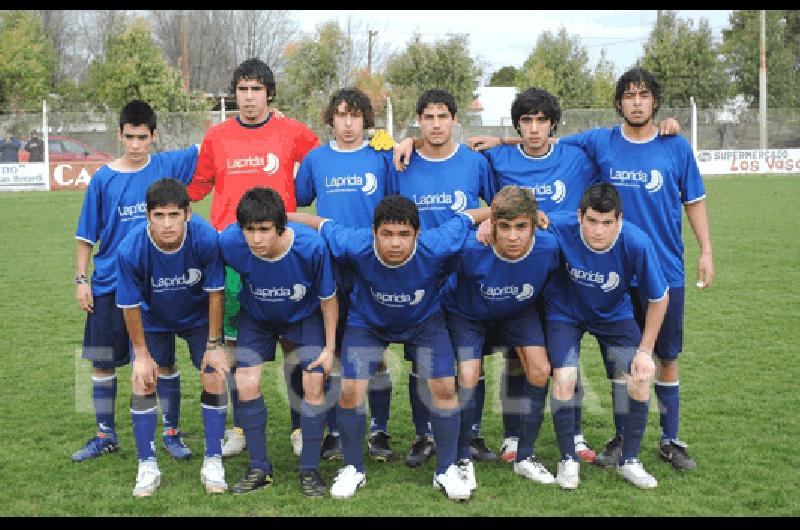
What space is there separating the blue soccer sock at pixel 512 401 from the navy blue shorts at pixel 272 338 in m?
1.13

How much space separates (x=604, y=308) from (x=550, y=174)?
2.56ft

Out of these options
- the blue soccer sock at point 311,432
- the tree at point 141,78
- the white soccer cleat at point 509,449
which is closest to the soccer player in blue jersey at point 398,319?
the blue soccer sock at point 311,432

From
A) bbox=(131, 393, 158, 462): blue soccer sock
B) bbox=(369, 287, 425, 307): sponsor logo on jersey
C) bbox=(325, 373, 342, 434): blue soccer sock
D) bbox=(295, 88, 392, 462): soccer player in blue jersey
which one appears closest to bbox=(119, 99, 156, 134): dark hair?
bbox=(295, 88, 392, 462): soccer player in blue jersey

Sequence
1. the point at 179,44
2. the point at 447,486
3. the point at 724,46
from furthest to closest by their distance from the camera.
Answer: the point at 179,44
the point at 724,46
the point at 447,486

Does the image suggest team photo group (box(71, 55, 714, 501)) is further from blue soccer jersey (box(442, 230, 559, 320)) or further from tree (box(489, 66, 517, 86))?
tree (box(489, 66, 517, 86))

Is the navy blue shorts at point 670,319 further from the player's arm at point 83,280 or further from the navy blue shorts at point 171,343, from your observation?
the player's arm at point 83,280

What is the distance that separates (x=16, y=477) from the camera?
457cm

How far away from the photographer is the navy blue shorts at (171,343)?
4824mm

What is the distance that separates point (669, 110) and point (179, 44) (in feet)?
100.0

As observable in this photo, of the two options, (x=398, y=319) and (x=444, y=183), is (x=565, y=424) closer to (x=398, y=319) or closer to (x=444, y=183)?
(x=398, y=319)

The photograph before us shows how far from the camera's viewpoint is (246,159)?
510 centimetres

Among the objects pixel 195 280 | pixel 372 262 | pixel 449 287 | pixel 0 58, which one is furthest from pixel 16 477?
pixel 0 58
